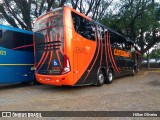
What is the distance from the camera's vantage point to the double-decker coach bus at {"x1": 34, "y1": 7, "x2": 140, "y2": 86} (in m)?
8.53

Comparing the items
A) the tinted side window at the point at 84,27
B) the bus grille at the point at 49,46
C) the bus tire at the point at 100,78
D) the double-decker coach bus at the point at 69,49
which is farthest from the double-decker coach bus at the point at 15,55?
the bus tire at the point at 100,78

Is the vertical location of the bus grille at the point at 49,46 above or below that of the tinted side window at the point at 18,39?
below

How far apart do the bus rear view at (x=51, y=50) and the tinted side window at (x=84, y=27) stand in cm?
67

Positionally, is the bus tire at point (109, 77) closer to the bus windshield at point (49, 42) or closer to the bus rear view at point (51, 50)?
the bus rear view at point (51, 50)

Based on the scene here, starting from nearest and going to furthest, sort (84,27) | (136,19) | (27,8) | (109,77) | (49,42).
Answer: (49,42) → (84,27) → (109,77) → (27,8) → (136,19)

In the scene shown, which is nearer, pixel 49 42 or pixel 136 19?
pixel 49 42

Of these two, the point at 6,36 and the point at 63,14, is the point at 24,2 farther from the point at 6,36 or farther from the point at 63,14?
the point at 63,14

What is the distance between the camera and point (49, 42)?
9094 millimetres

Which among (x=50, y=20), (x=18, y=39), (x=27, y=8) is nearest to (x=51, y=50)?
(x=50, y=20)

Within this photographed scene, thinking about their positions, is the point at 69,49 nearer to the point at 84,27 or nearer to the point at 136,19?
the point at 84,27

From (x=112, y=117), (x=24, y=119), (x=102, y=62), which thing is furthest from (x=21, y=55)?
(x=112, y=117)

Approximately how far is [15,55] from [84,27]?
12.2 ft

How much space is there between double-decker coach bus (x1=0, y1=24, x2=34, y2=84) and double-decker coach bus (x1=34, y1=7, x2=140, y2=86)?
126cm

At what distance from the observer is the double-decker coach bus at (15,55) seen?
9.78 meters
